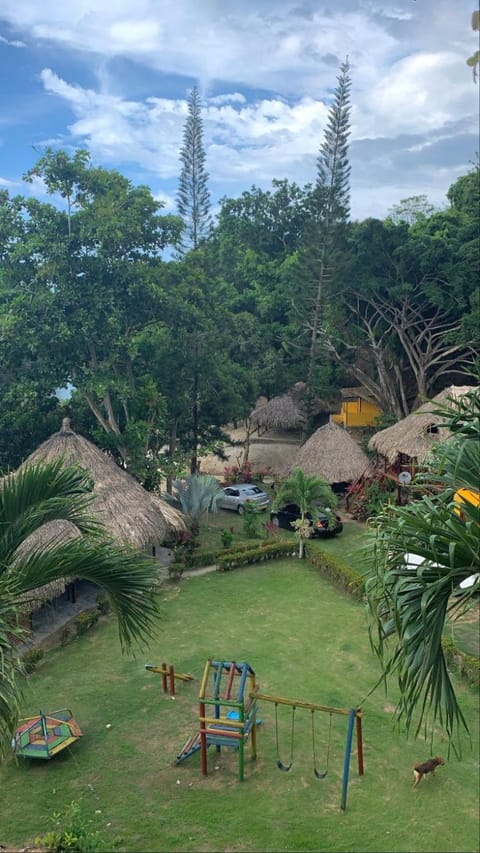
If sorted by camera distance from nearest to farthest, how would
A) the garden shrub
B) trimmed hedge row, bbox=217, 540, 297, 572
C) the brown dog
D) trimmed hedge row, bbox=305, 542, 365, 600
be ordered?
1. the brown dog
2. the garden shrub
3. trimmed hedge row, bbox=305, 542, 365, 600
4. trimmed hedge row, bbox=217, 540, 297, 572

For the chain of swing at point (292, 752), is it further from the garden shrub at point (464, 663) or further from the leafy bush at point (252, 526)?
the leafy bush at point (252, 526)

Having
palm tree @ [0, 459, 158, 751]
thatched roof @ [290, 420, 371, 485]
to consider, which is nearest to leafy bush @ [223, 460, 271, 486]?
thatched roof @ [290, 420, 371, 485]

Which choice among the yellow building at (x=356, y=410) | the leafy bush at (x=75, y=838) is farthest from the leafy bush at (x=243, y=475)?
the leafy bush at (x=75, y=838)

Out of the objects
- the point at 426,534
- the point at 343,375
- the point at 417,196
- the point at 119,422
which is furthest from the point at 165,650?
the point at 417,196

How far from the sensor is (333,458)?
66.9 feet

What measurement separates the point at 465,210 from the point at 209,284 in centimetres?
1269

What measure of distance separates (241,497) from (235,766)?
41.1 feet

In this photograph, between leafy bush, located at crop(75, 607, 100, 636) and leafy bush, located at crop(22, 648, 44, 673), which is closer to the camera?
leafy bush, located at crop(22, 648, 44, 673)

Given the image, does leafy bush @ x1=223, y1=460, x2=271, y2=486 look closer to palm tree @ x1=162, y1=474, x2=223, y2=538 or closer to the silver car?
the silver car

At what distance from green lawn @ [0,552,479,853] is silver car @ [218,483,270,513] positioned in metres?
8.16

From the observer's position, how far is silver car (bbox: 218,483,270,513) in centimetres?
2019

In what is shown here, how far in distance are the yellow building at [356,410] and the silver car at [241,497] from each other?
12131 mm

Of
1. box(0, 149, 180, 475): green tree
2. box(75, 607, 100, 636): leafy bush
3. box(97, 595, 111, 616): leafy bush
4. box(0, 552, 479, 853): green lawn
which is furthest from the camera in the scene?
box(0, 149, 180, 475): green tree

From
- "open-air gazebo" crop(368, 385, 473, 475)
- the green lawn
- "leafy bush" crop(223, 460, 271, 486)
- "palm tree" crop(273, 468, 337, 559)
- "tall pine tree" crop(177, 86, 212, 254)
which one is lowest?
the green lawn
